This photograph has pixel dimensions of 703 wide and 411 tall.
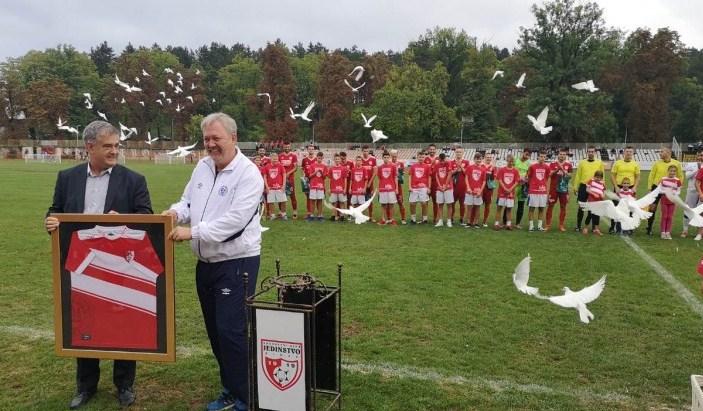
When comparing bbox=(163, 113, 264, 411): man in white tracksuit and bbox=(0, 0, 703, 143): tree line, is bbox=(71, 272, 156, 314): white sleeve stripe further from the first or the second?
bbox=(0, 0, 703, 143): tree line

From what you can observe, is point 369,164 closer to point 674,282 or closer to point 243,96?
point 674,282

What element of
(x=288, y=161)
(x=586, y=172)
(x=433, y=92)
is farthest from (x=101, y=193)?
(x=433, y=92)

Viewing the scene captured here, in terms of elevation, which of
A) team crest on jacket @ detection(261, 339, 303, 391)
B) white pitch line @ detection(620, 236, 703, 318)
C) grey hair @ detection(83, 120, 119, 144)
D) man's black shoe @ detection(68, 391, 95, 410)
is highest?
grey hair @ detection(83, 120, 119, 144)

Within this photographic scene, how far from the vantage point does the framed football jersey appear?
3793 mm

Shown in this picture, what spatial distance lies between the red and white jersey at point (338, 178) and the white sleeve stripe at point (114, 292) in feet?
35.2

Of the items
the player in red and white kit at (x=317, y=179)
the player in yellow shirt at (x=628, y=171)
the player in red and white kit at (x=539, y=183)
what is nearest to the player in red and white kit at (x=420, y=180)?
the player in red and white kit at (x=317, y=179)

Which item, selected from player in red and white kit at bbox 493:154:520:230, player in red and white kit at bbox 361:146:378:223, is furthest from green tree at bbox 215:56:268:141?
player in red and white kit at bbox 493:154:520:230

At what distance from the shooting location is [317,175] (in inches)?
586

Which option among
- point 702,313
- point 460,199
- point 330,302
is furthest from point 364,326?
point 460,199

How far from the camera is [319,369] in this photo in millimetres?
4223

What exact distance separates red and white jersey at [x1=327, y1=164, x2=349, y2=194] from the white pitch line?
7.10m

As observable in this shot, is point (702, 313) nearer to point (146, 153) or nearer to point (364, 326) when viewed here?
point (364, 326)

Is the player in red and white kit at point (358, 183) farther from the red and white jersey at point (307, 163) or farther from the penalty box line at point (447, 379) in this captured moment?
the penalty box line at point (447, 379)

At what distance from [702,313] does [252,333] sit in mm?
5674
